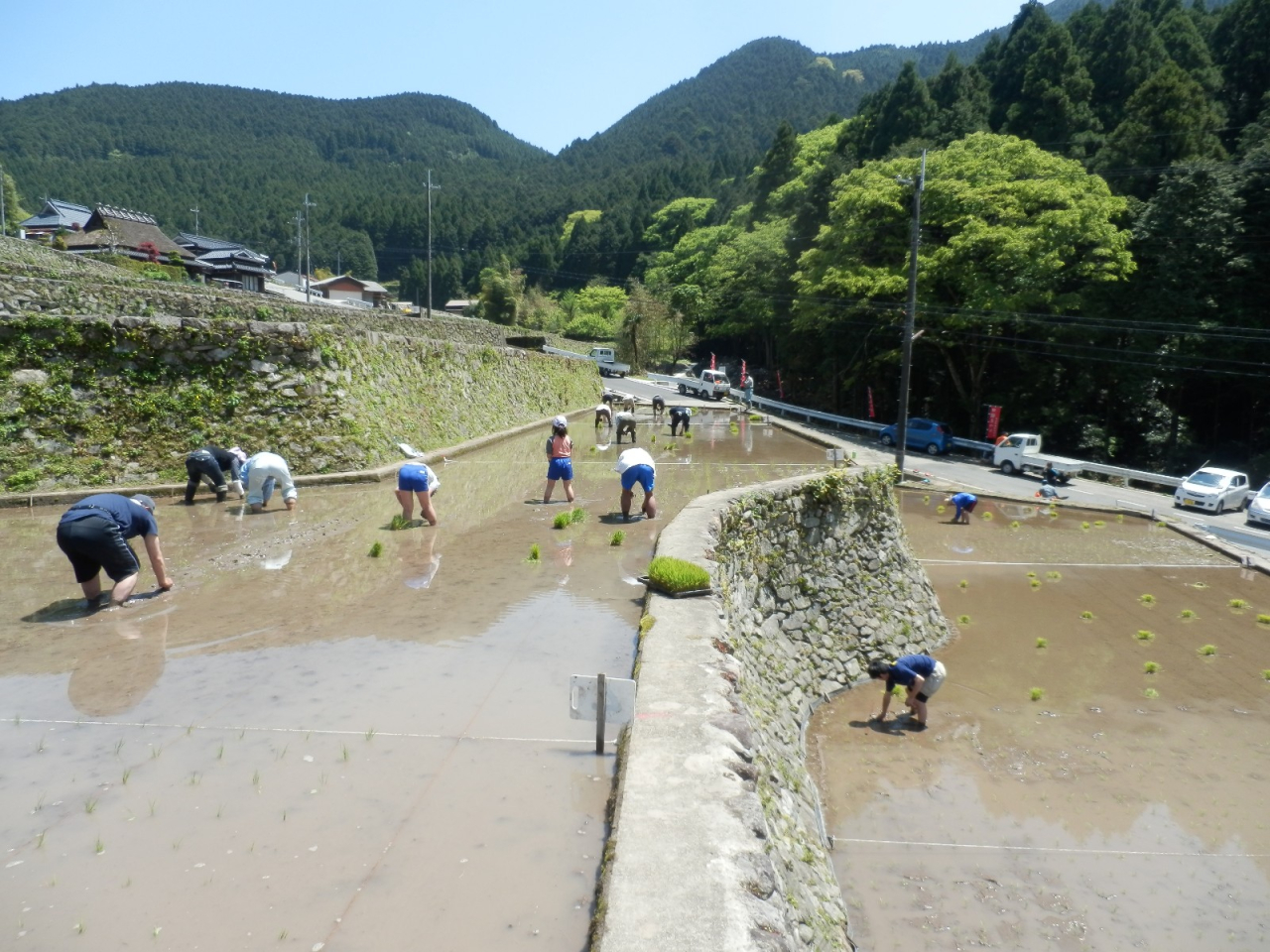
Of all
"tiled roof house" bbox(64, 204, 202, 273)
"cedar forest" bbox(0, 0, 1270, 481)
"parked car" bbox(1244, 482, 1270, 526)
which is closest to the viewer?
"parked car" bbox(1244, 482, 1270, 526)

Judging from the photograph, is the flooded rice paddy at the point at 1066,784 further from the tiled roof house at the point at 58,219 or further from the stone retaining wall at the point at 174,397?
the tiled roof house at the point at 58,219

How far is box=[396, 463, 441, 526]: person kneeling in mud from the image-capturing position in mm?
11000

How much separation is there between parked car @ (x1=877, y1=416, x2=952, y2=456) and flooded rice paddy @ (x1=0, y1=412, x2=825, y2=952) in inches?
1143

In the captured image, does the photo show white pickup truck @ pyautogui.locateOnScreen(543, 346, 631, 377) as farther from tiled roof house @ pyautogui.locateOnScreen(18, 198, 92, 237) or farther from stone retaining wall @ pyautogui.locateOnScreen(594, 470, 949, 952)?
stone retaining wall @ pyautogui.locateOnScreen(594, 470, 949, 952)

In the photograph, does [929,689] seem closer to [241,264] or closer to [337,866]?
[337,866]

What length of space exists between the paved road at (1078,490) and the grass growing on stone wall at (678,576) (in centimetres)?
2006

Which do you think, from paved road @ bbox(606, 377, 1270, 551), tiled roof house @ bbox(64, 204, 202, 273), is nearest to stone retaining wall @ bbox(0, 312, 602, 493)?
paved road @ bbox(606, 377, 1270, 551)

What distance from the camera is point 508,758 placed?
509cm

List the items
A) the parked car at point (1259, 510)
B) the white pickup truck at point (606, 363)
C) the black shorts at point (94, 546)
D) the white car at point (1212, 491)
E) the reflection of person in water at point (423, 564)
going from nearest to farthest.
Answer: the black shorts at point (94, 546)
the reflection of person in water at point (423, 564)
the parked car at point (1259, 510)
the white car at point (1212, 491)
the white pickup truck at point (606, 363)

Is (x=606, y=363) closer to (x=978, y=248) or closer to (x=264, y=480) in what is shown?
(x=978, y=248)

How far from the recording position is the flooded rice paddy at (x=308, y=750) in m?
3.71

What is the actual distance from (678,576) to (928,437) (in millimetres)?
30593

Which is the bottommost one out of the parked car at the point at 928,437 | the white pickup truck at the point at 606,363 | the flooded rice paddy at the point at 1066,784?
the flooded rice paddy at the point at 1066,784

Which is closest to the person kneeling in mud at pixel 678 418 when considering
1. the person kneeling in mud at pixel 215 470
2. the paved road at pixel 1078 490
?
the paved road at pixel 1078 490
